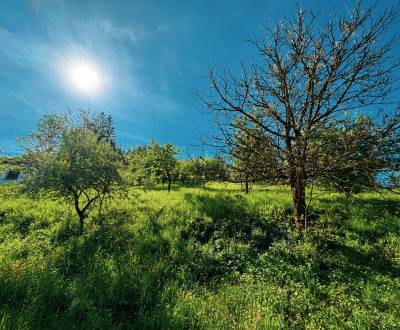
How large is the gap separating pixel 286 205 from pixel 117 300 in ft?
27.3

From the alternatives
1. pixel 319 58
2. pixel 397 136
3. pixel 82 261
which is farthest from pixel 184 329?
pixel 319 58

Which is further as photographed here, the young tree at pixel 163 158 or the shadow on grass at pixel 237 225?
the young tree at pixel 163 158

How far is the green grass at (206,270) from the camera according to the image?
14.6ft

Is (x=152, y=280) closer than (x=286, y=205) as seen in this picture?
Yes

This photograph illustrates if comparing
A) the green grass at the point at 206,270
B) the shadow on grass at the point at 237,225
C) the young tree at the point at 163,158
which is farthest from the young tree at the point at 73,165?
the young tree at the point at 163,158

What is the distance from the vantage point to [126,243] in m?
8.10

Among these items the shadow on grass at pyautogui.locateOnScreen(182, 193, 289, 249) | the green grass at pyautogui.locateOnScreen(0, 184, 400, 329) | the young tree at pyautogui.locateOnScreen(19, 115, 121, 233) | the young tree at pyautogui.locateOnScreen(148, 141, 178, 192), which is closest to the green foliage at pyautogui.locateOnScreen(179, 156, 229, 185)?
the green grass at pyautogui.locateOnScreen(0, 184, 400, 329)

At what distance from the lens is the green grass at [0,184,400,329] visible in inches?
175

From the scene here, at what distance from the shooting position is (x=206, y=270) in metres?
6.61

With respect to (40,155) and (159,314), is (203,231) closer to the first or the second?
(159,314)

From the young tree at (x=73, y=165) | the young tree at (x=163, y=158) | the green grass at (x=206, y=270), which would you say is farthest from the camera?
the young tree at (x=163, y=158)

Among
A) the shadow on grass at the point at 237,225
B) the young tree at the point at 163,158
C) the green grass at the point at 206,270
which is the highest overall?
the young tree at the point at 163,158

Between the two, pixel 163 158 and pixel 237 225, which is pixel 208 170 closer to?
pixel 237 225

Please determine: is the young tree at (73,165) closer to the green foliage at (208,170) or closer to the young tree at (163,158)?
the green foliage at (208,170)
